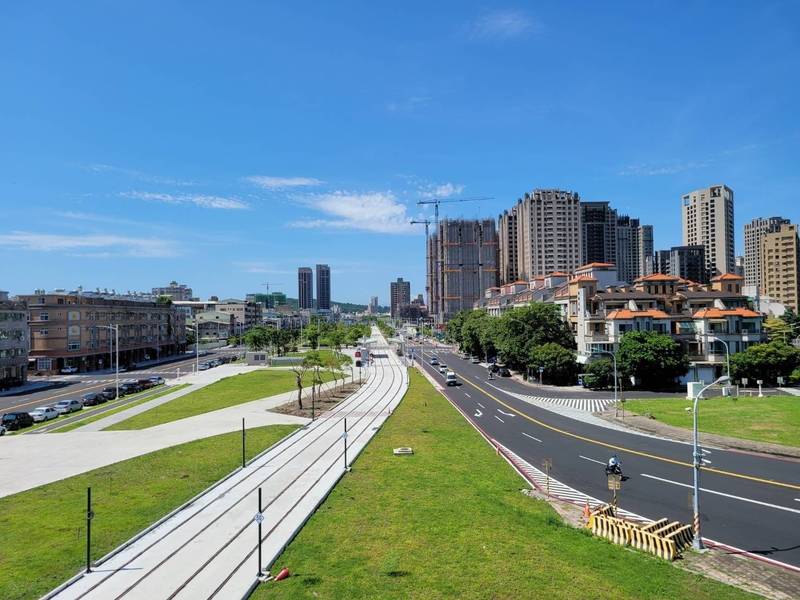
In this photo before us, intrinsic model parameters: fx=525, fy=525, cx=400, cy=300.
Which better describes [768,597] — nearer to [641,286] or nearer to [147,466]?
[147,466]

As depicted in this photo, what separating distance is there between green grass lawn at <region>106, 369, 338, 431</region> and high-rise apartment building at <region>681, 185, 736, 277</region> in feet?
546

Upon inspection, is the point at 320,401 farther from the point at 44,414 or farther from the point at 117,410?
the point at 44,414

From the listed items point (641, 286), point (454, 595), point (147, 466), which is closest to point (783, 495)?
point (454, 595)

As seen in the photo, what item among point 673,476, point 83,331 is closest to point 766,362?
point 673,476

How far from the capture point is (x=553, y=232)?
181 m

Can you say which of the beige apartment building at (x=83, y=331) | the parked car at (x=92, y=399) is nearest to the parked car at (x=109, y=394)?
the parked car at (x=92, y=399)

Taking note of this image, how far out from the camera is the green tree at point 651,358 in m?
59.0

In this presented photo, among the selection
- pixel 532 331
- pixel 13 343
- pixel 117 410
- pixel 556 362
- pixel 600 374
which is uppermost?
pixel 532 331

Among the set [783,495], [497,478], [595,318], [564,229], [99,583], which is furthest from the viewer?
[564,229]

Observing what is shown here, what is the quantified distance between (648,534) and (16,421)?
4704cm

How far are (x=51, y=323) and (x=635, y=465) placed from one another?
8845 centimetres

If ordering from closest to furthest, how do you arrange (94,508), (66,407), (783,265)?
(94,508)
(66,407)
(783,265)

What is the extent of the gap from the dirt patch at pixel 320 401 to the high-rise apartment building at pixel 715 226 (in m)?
167

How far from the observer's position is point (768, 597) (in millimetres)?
15031
